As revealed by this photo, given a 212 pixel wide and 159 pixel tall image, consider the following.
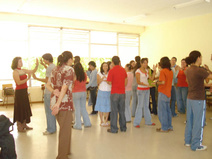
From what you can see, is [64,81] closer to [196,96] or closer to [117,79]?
[117,79]

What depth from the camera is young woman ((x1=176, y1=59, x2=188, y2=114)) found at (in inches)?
264

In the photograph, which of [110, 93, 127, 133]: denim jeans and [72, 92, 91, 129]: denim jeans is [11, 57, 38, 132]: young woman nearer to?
[72, 92, 91, 129]: denim jeans

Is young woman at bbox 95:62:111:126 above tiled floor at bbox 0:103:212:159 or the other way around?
above

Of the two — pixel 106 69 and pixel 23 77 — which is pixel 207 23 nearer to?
pixel 106 69

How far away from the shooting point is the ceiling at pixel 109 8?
6.75 m

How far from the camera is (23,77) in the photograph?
4.97m

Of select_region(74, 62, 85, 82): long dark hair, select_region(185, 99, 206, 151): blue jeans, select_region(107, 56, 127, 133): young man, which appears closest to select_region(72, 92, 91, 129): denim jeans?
select_region(74, 62, 85, 82): long dark hair

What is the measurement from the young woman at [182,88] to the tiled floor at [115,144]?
4.43 ft

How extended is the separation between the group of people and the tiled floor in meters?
0.20

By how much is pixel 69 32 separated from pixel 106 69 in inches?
201

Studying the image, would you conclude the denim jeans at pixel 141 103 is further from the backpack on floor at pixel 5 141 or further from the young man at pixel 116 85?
the backpack on floor at pixel 5 141

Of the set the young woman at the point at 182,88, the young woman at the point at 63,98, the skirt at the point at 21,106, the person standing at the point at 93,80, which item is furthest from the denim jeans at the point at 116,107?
the young woman at the point at 182,88

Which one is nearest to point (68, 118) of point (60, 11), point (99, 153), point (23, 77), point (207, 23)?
point (99, 153)

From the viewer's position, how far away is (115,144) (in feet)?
14.2
